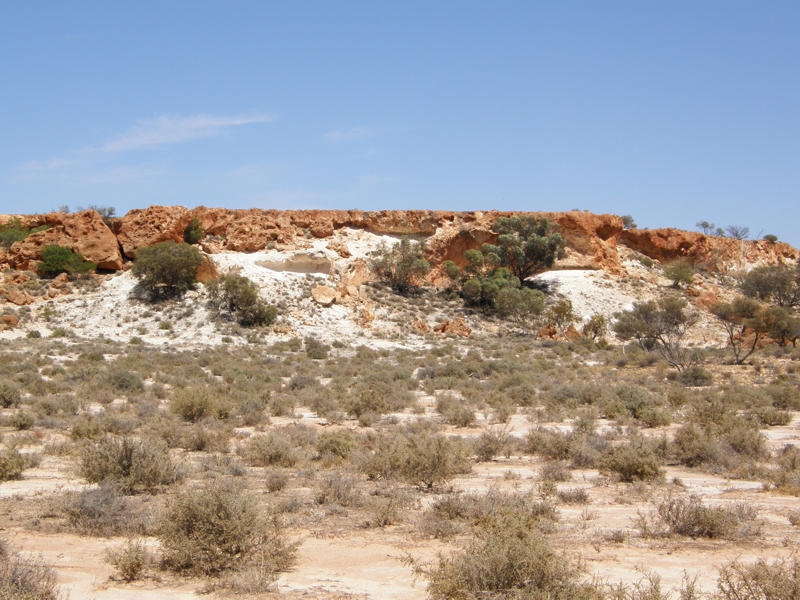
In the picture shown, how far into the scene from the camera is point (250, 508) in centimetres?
554

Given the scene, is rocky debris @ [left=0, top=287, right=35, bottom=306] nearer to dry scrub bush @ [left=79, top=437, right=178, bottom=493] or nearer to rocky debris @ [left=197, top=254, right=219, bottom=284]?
rocky debris @ [left=197, top=254, right=219, bottom=284]

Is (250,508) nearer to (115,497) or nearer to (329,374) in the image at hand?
(115,497)

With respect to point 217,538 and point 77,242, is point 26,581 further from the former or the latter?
point 77,242

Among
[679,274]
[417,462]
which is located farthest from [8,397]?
[679,274]

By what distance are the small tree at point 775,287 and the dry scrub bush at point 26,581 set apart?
4447cm

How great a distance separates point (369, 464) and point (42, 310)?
96.9ft

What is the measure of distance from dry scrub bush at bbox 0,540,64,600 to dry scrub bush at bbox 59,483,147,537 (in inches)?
43.4

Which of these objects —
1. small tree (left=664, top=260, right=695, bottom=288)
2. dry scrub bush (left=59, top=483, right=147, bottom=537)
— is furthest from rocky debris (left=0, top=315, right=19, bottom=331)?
small tree (left=664, top=260, right=695, bottom=288)

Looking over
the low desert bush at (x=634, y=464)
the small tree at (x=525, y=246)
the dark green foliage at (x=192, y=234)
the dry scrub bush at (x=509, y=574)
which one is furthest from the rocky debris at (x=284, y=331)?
the dry scrub bush at (x=509, y=574)

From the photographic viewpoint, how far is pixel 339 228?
44125mm

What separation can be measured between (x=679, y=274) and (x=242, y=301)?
1219 inches

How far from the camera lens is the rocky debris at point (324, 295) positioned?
118 feet

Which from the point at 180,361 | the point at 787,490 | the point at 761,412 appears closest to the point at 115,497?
the point at 787,490

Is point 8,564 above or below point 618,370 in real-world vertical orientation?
above
